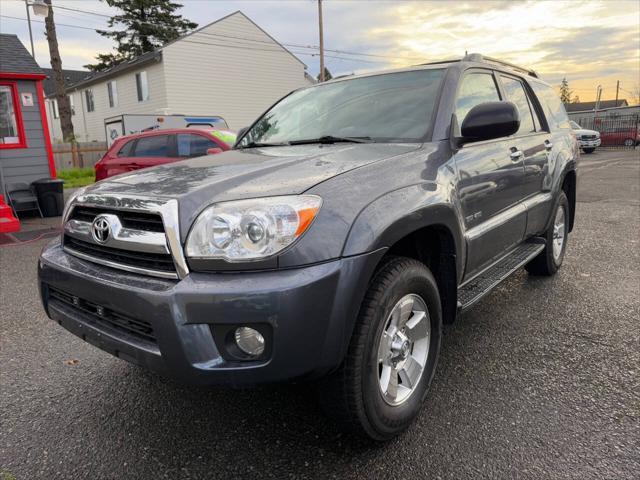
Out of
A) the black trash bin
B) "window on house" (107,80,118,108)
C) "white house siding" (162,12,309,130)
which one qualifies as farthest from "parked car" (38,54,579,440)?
"window on house" (107,80,118,108)

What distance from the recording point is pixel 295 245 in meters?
1.85

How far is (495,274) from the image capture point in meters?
3.33

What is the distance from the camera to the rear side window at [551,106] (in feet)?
A: 14.3

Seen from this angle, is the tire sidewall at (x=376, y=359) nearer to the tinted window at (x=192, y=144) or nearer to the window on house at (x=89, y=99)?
the tinted window at (x=192, y=144)

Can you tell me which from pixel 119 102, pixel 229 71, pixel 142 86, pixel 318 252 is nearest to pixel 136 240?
pixel 318 252

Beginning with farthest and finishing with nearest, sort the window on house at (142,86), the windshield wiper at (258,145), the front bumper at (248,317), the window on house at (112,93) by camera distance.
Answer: the window on house at (112,93)
the window on house at (142,86)
the windshield wiper at (258,145)
the front bumper at (248,317)

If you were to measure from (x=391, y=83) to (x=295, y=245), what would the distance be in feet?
5.96

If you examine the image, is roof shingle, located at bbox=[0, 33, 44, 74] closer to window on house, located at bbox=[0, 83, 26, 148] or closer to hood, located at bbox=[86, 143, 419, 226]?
window on house, located at bbox=[0, 83, 26, 148]

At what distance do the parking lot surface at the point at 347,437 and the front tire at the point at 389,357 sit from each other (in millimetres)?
174

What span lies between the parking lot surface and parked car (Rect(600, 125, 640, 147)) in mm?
28790

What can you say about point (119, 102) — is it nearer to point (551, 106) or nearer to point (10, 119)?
point (10, 119)

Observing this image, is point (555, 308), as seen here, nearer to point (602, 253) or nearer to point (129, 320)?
point (602, 253)

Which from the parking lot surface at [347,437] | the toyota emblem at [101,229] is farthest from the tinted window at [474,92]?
the toyota emblem at [101,229]

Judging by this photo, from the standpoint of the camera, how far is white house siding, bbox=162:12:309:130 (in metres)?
24.2
